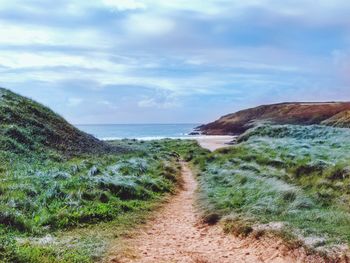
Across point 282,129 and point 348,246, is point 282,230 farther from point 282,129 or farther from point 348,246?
point 282,129

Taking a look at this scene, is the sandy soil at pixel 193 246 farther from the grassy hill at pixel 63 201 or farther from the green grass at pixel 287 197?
the grassy hill at pixel 63 201

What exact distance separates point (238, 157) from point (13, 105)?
67.5 ft

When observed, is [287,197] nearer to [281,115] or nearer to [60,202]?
[60,202]

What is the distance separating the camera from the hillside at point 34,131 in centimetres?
3098

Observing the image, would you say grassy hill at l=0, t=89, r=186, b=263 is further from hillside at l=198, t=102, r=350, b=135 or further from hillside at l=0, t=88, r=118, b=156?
hillside at l=198, t=102, r=350, b=135

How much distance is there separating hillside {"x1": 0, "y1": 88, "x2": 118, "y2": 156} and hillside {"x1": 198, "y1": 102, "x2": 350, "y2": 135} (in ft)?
156

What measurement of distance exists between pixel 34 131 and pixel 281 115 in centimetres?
6531

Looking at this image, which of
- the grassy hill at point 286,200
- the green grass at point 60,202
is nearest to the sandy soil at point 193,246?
the grassy hill at point 286,200

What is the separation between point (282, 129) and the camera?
54.5 m

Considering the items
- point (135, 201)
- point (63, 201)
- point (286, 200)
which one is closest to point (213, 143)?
point (135, 201)

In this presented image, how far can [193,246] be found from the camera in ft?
42.1

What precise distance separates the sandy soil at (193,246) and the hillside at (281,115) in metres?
64.5

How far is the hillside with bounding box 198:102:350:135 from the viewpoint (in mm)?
83406

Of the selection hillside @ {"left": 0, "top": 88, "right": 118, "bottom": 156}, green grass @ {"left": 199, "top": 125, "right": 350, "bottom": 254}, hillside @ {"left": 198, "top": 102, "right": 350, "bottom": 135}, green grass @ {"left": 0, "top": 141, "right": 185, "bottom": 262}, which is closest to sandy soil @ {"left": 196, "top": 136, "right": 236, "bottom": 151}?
hillside @ {"left": 0, "top": 88, "right": 118, "bottom": 156}
